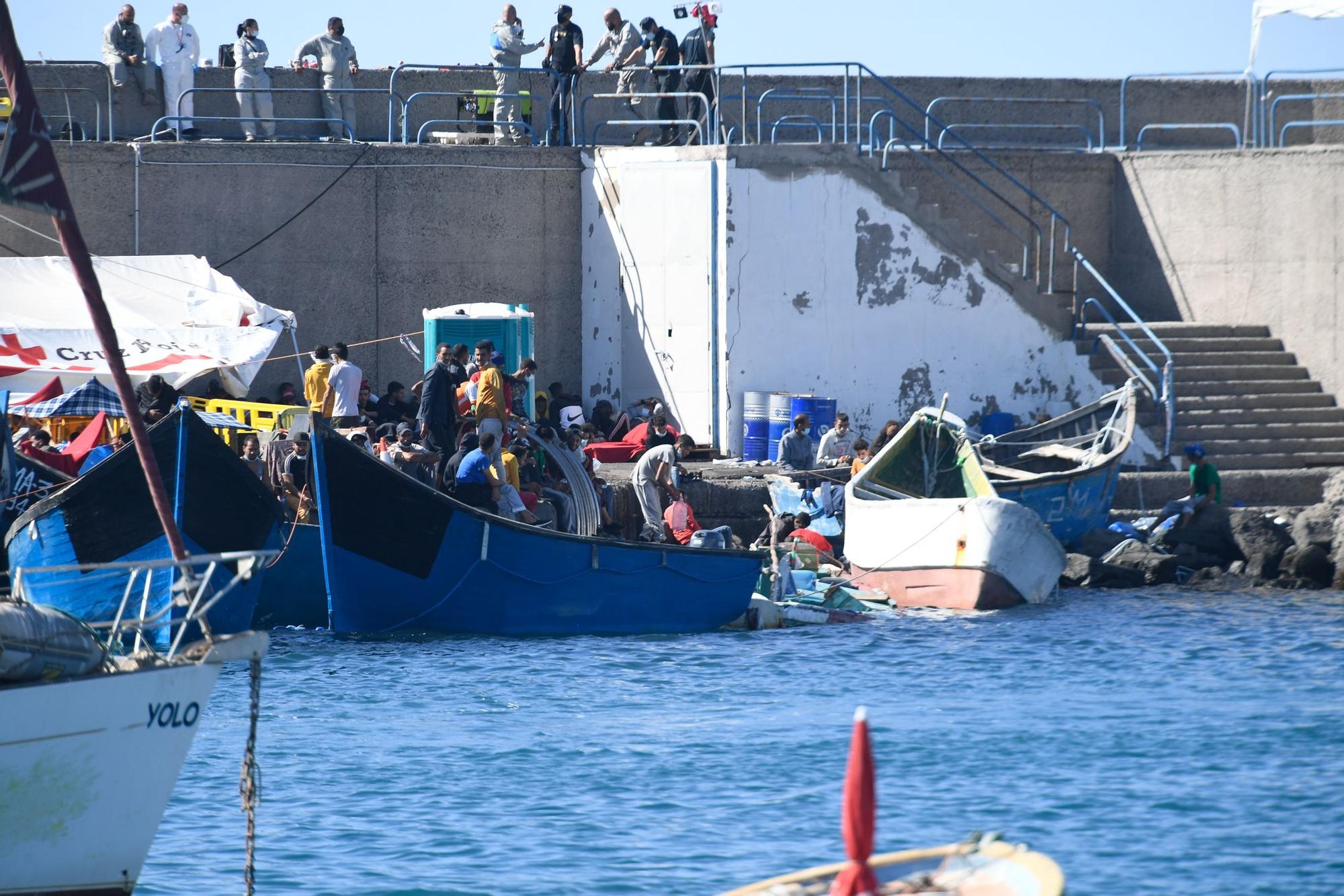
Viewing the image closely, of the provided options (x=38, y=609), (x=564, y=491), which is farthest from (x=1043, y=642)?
(x=38, y=609)

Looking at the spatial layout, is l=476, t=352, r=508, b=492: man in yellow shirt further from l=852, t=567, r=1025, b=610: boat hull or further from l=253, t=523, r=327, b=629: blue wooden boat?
l=852, t=567, r=1025, b=610: boat hull

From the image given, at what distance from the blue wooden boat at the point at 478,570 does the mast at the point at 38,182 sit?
23.8ft

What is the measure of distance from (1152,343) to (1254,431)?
1.81 m

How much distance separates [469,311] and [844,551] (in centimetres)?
531

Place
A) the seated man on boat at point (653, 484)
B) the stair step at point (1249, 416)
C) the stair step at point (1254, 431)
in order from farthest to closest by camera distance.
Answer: the stair step at point (1249, 416) < the stair step at point (1254, 431) < the seated man on boat at point (653, 484)

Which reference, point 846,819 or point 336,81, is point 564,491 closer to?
point 336,81

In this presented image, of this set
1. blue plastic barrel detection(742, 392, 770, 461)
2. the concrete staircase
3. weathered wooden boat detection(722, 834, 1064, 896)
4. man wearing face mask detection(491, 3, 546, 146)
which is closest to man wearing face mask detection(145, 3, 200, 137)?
man wearing face mask detection(491, 3, 546, 146)

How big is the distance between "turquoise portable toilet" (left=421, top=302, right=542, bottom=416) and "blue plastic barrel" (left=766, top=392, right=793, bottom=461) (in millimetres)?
2962

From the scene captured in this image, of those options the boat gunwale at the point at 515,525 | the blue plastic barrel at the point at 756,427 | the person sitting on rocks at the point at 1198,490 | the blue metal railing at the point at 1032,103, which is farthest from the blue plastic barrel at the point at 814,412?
the boat gunwale at the point at 515,525

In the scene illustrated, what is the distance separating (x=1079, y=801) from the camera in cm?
1201

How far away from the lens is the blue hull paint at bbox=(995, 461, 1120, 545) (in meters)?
21.0

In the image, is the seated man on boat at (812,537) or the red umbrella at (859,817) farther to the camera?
the seated man on boat at (812,537)

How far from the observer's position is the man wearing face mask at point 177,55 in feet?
77.4

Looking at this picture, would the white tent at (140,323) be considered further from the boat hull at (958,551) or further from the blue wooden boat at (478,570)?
the boat hull at (958,551)
